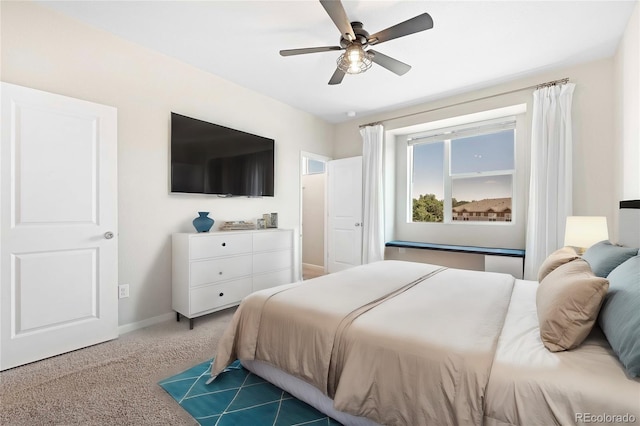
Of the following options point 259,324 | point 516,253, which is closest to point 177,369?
point 259,324

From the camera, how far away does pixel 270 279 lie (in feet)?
11.6

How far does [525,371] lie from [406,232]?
3790mm

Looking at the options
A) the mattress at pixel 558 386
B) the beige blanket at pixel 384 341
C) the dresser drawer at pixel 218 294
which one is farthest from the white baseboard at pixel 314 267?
the mattress at pixel 558 386

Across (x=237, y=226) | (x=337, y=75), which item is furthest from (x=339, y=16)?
(x=237, y=226)

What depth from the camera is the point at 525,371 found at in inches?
40.3

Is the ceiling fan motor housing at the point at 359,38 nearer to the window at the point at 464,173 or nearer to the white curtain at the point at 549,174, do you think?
the white curtain at the point at 549,174

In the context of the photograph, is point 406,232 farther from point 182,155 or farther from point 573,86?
point 182,155

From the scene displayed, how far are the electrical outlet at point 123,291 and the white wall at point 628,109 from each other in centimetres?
424

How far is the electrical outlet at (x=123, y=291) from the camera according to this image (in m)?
2.66

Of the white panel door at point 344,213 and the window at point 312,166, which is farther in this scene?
the window at point 312,166

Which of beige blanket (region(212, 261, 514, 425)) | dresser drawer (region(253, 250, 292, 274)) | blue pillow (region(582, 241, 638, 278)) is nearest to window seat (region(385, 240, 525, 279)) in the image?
beige blanket (region(212, 261, 514, 425))

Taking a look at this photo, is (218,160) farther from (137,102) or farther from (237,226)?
(137,102)

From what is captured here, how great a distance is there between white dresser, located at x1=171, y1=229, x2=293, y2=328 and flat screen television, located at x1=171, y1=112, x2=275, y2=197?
596 mm

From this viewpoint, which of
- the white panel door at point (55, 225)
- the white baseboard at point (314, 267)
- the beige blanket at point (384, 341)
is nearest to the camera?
the beige blanket at point (384, 341)
